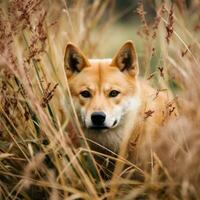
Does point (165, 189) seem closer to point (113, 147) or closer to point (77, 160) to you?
point (77, 160)

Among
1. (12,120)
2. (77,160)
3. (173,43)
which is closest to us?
(77,160)

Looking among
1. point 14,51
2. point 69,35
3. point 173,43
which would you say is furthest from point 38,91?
point 69,35

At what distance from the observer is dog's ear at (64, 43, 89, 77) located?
4.95 meters

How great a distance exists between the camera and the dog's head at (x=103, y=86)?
4.71 meters

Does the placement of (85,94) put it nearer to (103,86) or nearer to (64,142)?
(103,86)

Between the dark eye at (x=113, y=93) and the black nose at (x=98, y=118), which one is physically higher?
the dark eye at (x=113, y=93)

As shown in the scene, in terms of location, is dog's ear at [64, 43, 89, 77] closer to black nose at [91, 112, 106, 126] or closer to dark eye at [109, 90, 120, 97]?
dark eye at [109, 90, 120, 97]

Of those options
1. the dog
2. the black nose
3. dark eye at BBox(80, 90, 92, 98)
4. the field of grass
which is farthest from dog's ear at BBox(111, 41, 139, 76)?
the black nose

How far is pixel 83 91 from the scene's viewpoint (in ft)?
16.1

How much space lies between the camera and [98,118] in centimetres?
463

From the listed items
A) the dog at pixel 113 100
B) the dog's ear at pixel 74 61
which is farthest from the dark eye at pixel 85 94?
the dog's ear at pixel 74 61

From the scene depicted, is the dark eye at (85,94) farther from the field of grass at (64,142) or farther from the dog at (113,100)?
the field of grass at (64,142)

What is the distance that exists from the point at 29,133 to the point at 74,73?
2.20 feet

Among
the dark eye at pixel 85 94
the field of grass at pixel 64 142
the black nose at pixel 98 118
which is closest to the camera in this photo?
the field of grass at pixel 64 142
